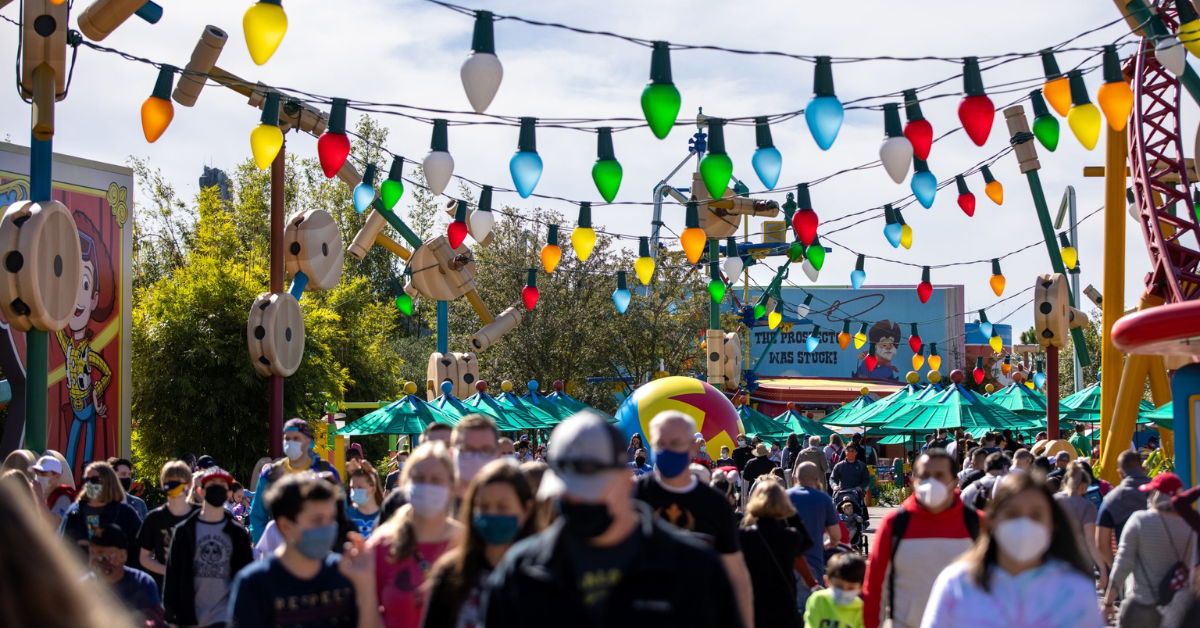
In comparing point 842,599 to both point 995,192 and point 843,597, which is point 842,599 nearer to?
point 843,597

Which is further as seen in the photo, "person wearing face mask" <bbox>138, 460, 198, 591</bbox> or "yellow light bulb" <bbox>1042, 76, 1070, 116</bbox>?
"yellow light bulb" <bbox>1042, 76, 1070, 116</bbox>

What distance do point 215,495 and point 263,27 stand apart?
2959 millimetres

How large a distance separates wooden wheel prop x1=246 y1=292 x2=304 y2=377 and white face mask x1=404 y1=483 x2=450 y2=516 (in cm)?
965

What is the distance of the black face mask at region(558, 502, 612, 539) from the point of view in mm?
2674

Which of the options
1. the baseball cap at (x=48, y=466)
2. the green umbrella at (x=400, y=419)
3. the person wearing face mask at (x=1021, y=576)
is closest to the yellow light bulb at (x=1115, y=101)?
the person wearing face mask at (x=1021, y=576)

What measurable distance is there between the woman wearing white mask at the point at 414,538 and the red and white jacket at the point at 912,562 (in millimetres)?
2036

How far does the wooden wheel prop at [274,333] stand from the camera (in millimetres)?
13352

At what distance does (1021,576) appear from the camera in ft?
11.8

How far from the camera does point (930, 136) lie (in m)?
9.05

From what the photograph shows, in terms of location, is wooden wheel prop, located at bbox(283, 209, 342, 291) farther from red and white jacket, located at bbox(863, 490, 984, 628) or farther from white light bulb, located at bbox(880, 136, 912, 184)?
red and white jacket, located at bbox(863, 490, 984, 628)

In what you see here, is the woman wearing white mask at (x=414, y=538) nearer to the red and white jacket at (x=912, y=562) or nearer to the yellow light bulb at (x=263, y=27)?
the red and white jacket at (x=912, y=562)

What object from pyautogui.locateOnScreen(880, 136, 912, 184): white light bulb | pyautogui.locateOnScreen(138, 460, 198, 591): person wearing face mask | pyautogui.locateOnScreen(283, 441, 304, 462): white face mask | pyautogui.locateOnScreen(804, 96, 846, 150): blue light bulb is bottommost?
pyautogui.locateOnScreen(138, 460, 198, 591): person wearing face mask

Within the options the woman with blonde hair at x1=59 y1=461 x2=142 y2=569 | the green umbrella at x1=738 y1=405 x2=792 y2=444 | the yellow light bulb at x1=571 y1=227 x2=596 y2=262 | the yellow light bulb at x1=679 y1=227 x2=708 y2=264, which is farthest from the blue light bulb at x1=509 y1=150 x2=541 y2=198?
the green umbrella at x1=738 y1=405 x2=792 y2=444

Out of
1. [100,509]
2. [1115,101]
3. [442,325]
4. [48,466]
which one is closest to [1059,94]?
[1115,101]
